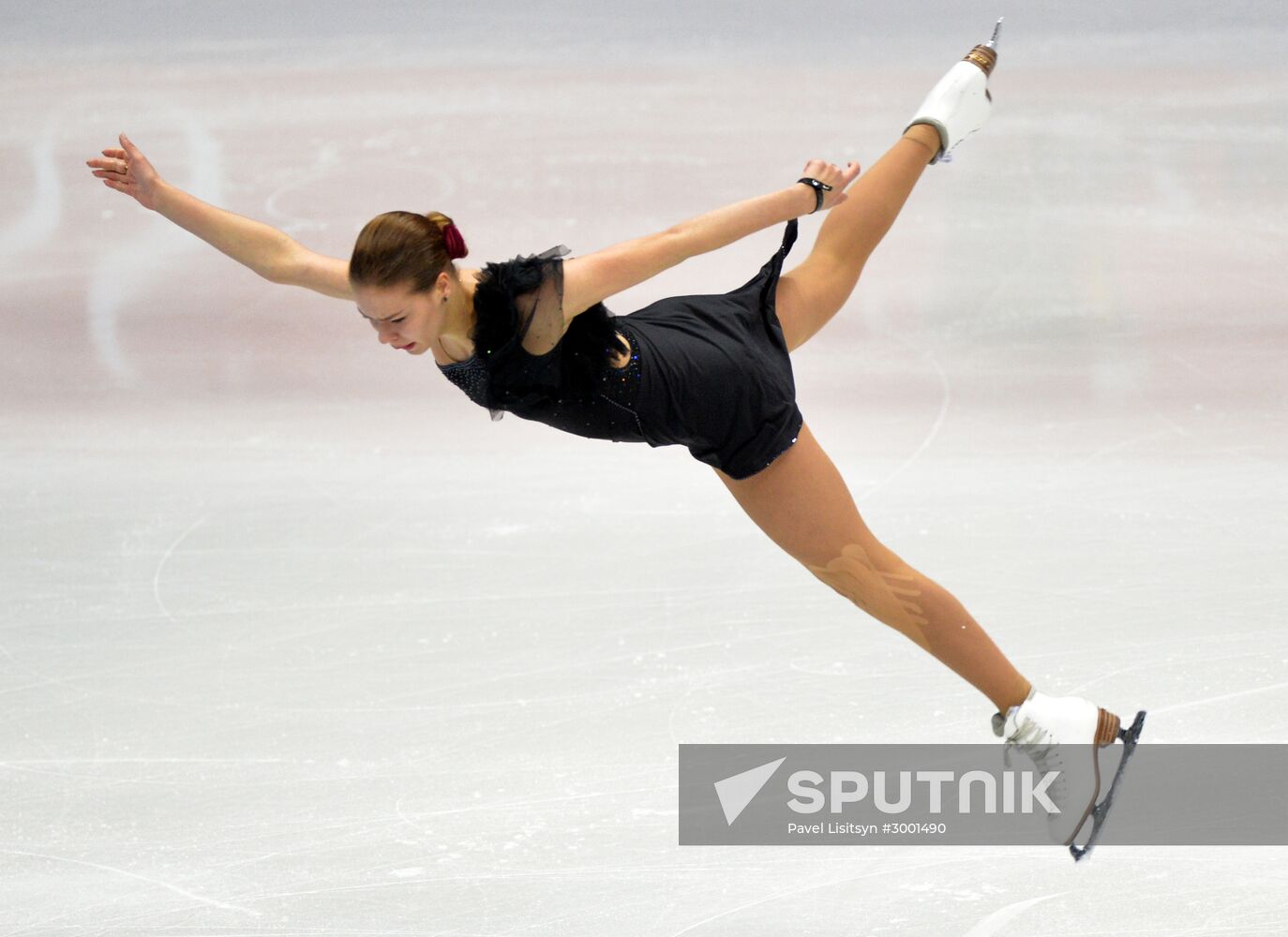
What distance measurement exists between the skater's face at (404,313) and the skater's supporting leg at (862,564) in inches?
24.1

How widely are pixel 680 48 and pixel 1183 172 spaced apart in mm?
2063

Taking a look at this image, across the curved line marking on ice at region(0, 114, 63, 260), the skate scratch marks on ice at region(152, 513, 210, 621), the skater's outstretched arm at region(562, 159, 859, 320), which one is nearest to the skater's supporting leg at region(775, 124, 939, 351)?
the skater's outstretched arm at region(562, 159, 859, 320)

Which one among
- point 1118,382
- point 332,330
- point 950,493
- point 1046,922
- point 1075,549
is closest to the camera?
point 1046,922

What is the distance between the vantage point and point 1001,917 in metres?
2.40

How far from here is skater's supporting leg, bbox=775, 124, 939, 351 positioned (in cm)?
262

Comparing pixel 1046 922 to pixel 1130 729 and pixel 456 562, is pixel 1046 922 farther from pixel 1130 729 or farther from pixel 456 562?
pixel 456 562

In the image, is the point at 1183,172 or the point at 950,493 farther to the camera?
the point at 1183,172

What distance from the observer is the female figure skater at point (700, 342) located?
7.25 ft

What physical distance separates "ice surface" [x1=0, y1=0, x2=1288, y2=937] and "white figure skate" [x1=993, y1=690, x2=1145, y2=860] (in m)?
0.11

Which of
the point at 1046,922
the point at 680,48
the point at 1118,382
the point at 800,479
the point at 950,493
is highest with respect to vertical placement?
the point at 680,48

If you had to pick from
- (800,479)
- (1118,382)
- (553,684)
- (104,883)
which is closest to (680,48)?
(1118,382)

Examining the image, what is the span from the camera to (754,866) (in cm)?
260

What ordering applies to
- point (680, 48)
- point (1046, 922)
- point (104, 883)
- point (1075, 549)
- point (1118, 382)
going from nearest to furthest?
point (1046, 922), point (104, 883), point (1075, 549), point (1118, 382), point (680, 48)

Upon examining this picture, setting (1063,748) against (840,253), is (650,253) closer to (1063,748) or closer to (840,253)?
(840,253)
